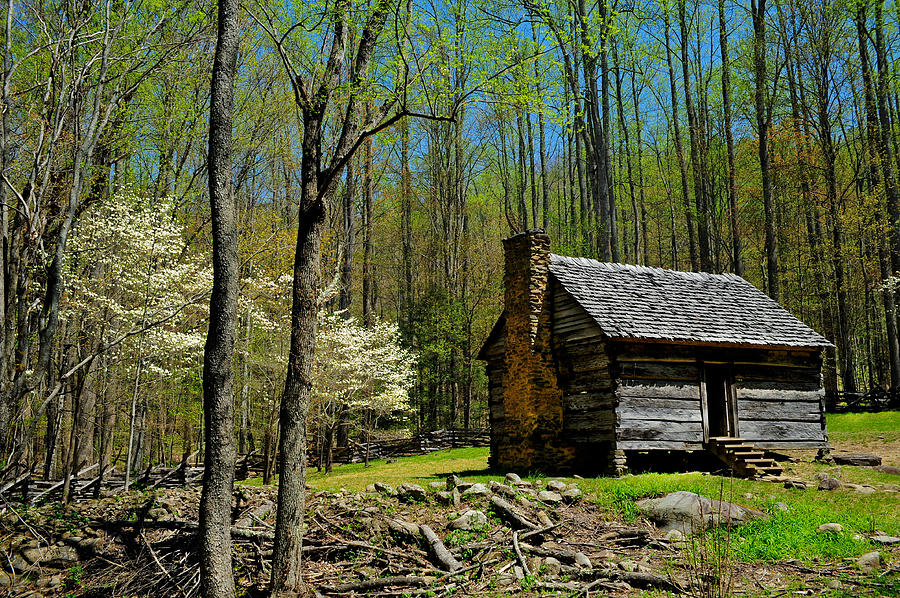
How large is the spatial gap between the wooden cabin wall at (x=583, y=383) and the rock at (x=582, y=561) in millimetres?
5692

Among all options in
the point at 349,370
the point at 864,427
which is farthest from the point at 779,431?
the point at 349,370

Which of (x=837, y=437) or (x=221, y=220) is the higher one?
(x=221, y=220)

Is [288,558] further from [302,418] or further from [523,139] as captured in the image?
[523,139]

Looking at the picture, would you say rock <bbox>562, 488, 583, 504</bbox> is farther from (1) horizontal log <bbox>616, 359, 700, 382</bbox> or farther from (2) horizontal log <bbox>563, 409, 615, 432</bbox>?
(1) horizontal log <bbox>616, 359, 700, 382</bbox>

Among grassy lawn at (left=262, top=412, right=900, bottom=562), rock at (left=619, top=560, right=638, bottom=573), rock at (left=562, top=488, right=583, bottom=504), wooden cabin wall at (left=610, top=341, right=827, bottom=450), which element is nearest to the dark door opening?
wooden cabin wall at (left=610, top=341, right=827, bottom=450)

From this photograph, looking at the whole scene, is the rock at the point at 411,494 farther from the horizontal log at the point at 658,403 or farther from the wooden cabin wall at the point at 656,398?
the horizontal log at the point at 658,403

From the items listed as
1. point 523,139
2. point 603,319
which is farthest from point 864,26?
point 603,319

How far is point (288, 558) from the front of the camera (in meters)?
7.27

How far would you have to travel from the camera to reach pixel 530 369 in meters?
14.8

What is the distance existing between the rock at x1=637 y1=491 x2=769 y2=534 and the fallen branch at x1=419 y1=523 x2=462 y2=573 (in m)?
3.26

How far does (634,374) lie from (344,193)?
1653 centimetres

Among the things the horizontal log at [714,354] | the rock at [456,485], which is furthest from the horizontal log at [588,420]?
the rock at [456,485]

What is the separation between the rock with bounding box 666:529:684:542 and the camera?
8742 mm

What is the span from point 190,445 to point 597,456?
766 inches
